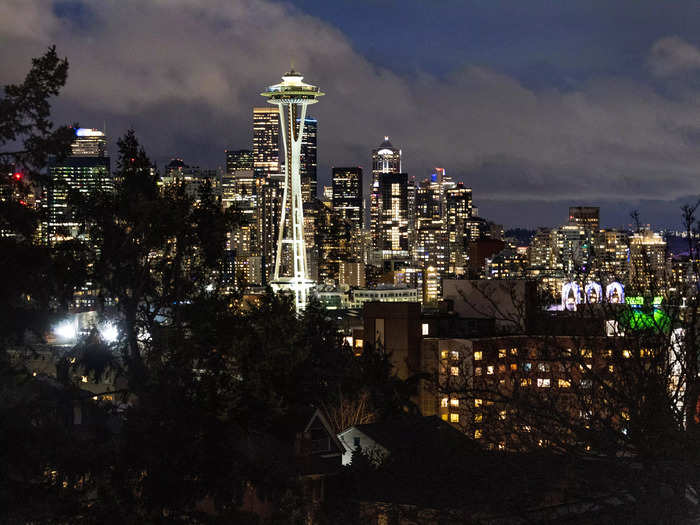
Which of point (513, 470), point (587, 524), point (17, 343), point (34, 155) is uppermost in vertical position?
point (34, 155)

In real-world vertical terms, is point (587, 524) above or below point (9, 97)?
below

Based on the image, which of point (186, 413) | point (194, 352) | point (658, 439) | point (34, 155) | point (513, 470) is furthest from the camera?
point (194, 352)

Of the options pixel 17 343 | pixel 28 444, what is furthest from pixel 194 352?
pixel 28 444

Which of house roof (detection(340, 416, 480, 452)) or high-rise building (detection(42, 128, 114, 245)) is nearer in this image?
high-rise building (detection(42, 128, 114, 245))

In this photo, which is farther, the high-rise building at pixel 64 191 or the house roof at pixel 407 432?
the house roof at pixel 407 432

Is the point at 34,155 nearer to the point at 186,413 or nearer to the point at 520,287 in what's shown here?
the point at 186,413

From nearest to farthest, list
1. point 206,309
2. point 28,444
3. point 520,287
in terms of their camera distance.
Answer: point 28,444 < point 206,309 < point 520,287

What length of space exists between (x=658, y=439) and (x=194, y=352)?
9.45m

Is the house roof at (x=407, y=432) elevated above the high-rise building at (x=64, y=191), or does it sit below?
below

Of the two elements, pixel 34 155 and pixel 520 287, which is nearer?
pixel 34 155

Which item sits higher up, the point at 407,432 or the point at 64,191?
the point at 64,191

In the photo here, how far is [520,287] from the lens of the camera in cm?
5381

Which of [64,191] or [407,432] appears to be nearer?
[64,191]

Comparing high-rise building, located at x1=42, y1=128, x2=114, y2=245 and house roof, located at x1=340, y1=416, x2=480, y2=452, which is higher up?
high-rise building, located at x1=42, y1=128, x2=114, y2=245
